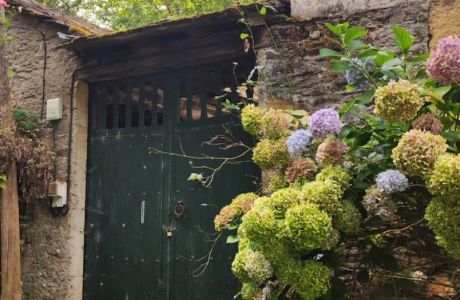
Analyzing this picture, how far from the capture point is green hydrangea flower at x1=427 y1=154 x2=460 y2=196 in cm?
180

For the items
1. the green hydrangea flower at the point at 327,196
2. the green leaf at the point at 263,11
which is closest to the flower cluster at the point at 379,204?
the green hydrangea flower at the point at 327,196

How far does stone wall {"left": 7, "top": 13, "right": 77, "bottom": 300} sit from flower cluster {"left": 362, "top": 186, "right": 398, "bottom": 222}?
3.73 m

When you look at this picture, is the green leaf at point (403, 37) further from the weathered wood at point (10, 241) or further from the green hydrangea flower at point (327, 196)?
the weathered wood at point (10, 241)

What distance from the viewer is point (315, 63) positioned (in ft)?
12.9

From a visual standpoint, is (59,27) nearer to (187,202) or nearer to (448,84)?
(187,202)

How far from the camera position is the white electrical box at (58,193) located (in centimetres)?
511

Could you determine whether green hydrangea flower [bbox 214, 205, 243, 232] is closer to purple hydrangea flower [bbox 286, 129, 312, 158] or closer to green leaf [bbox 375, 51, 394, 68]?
purple hydrangea flower [bbox 286, 129, 312, 158]

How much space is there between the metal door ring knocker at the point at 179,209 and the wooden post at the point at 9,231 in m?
1.55

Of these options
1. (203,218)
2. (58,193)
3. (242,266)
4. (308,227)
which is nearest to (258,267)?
(242,266)

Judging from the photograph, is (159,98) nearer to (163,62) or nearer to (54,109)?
(163,62)

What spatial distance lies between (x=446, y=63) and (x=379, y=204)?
0.61 metres

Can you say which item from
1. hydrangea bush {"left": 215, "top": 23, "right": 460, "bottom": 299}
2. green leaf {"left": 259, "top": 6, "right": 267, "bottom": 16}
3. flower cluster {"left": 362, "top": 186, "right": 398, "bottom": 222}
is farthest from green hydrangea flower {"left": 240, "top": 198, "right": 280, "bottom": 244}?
green leaf {"left": 259, "top": 6, "right": 267, "bottom": 16}

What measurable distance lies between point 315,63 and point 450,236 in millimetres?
2290

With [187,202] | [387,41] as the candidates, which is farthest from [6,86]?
[387,41]
